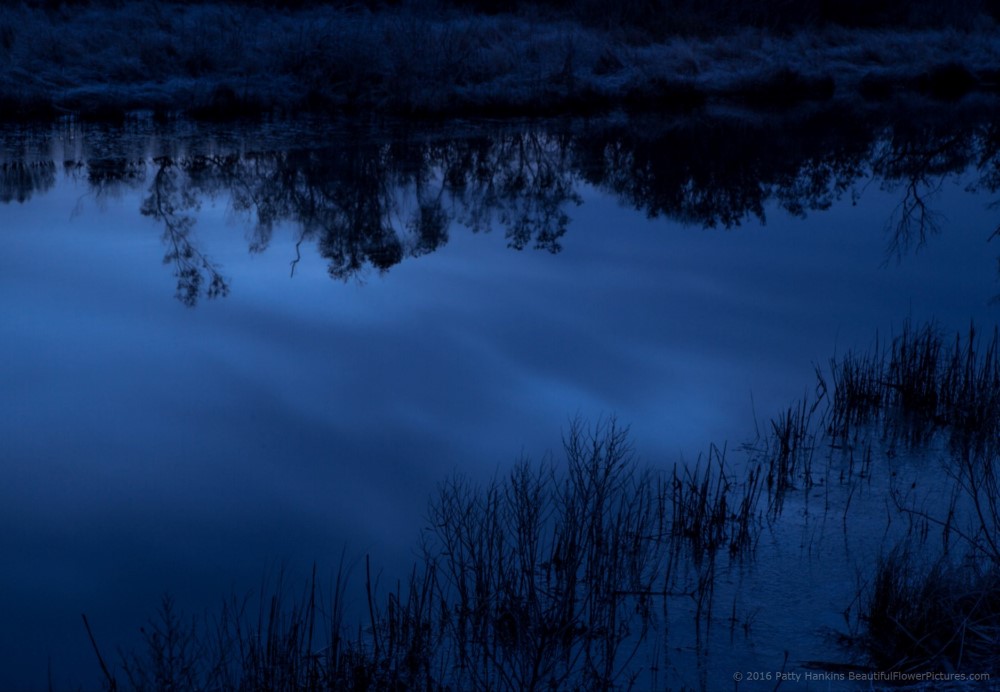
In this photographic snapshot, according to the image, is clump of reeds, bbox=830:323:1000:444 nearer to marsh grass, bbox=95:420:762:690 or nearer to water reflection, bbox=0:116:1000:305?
marsh grass, bbox=95:420:762:690

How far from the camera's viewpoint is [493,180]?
45.0 feet

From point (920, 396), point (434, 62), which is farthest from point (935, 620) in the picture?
point (434, 62)

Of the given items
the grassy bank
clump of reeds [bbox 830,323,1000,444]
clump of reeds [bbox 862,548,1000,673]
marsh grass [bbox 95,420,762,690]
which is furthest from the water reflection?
clump of reeds [bbox 862,548,1000,673]

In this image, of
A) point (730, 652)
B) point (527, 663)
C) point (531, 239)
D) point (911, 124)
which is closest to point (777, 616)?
point (730, 652)

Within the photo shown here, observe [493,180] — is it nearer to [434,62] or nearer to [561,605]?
[434,62]

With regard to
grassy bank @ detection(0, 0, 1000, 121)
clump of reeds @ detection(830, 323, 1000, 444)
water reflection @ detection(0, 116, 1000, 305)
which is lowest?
clump of reeds @ detection(830, 323, 1000, 444)

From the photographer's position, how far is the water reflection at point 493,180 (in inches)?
436

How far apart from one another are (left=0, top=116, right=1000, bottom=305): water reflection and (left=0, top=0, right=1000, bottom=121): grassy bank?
1.82 meters

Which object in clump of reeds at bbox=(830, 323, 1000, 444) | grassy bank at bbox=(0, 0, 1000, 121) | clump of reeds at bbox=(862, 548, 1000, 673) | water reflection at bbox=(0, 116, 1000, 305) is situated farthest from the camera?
grassy bank at bbox=(0, 0, 1000, 121)

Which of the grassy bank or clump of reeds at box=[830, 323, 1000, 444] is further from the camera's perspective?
the grassy bank

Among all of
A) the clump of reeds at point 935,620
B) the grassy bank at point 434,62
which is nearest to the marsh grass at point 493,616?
the clump of reeds at point 935,620

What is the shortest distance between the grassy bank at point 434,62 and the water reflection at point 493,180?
182cm

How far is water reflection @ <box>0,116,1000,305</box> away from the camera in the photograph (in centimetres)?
1107

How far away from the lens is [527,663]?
3.48 m
